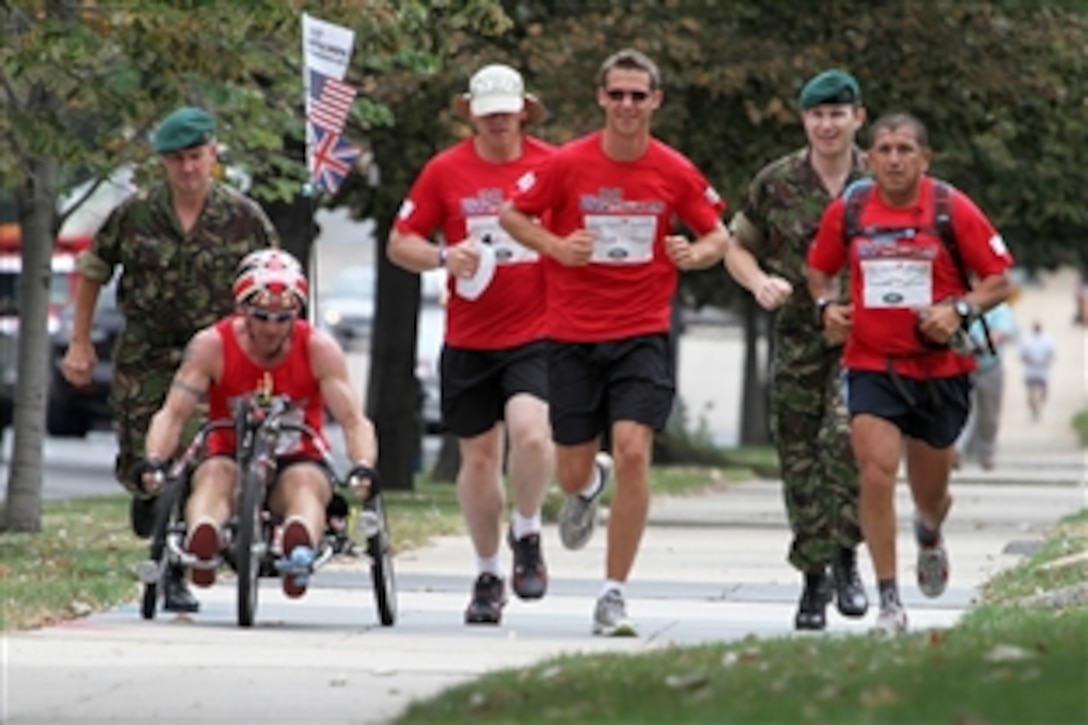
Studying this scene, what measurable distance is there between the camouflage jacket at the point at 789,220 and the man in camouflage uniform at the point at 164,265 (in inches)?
74.6

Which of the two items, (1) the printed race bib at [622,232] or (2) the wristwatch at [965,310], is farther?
(1) the printed race bib at [622,232]

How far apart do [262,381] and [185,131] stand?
1.30 metres

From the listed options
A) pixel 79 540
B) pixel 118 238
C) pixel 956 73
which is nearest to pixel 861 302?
pixel 118 238

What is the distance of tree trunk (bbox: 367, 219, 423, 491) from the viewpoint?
2473cm

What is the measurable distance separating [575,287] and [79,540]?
19.5ft

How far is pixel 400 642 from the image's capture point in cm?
1097

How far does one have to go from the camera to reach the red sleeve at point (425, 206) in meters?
11.9

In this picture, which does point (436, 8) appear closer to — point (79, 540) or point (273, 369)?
point (79, 540)

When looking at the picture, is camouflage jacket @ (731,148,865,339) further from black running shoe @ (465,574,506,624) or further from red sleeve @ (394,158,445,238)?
black running shoe @ (465,574,506,624)

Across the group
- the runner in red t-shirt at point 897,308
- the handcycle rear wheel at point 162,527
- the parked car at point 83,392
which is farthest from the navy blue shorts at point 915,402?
the parked car at point 83,392

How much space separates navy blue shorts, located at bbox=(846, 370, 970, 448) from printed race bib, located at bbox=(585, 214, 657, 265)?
0.84m

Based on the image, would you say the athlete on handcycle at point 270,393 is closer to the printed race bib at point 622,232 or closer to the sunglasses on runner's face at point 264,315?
the sunglasses on runner's face at point 264,315

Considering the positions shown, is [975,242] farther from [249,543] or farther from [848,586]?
[249,543]

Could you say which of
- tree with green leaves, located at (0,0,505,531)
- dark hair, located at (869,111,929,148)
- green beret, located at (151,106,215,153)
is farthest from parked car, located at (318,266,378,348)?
dark hair, located at (869,111,929,148)
